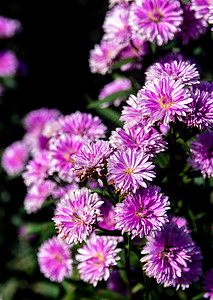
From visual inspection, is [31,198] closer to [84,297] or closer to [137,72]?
[84,297]

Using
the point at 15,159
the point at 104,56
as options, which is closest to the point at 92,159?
the point at 104,56

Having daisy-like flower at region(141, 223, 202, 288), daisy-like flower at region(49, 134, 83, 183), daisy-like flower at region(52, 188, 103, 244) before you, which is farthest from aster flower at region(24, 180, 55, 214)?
daisy-like flower at region(141, 223, 202, 288)

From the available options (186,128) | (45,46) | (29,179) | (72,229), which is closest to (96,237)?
(72,229)

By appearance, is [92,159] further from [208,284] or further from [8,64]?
[8,64]

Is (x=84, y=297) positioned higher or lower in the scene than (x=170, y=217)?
lower

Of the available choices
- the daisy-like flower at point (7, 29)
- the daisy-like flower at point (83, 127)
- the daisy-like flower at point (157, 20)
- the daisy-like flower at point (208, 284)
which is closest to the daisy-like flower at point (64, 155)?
the daisy-like flower at point (83, 127)

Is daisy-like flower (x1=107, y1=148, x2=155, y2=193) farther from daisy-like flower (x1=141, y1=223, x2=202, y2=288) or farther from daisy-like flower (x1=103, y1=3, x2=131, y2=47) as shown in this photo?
daisy-like flower (x1=103, y1=3, x2=131, y2=47)
